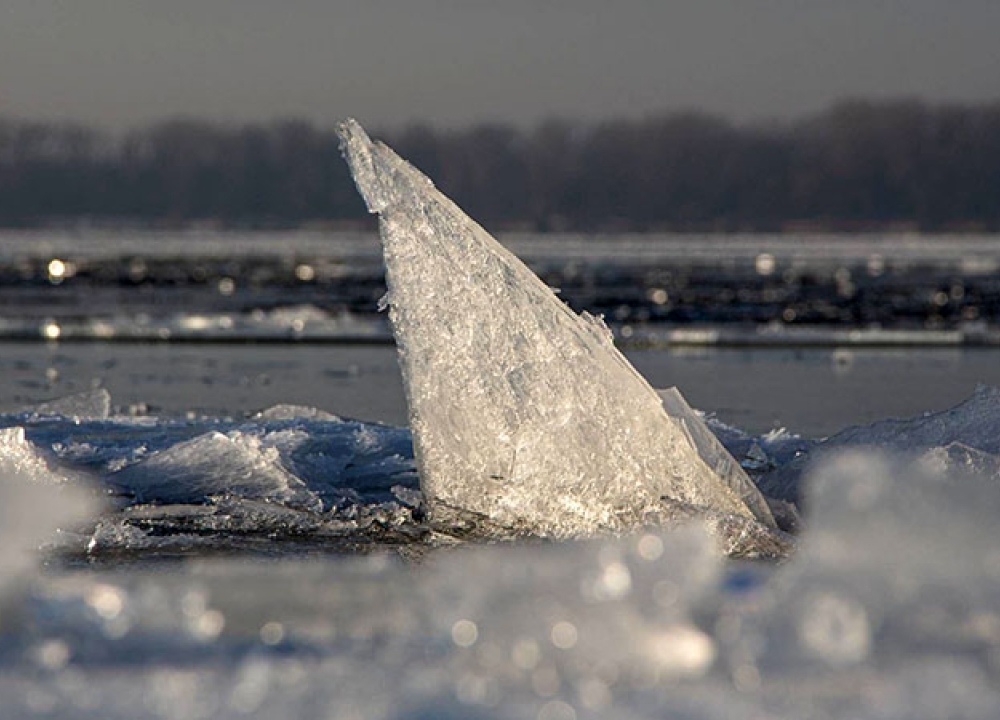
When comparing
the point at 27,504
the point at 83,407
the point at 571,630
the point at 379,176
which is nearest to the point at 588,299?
the point at 83,407

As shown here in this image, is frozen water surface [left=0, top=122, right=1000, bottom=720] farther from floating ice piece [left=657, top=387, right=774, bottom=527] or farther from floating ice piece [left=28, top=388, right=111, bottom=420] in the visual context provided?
floating ice piece [left=28, top=388, right=111, bottom=420]

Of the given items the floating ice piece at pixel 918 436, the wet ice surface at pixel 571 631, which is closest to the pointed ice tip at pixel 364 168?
the floating ice piece at pixel 918 436

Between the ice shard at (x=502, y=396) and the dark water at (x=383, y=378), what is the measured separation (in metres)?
4.07

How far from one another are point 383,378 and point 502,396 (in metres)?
7.37

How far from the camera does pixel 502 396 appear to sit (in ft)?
19.4

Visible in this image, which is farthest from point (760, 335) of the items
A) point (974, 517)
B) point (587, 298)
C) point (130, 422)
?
point (974, 517)

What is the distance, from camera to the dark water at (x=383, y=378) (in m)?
11.0

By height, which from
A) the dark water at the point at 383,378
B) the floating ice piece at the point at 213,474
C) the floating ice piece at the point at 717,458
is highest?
the floating ice piece at the point at 717,458

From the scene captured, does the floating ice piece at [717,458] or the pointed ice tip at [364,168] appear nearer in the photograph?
the pointed ice tip at [364,168]

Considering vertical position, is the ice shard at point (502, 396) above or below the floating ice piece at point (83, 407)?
above

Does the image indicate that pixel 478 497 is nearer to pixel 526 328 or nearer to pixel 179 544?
pixel 526 328

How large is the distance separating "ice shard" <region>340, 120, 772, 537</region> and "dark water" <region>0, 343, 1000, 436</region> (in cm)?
407

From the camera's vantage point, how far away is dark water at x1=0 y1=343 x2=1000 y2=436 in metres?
11.0

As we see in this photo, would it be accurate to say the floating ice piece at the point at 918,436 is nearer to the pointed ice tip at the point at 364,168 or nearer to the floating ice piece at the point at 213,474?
the floating ice piece at the point at 213,474
